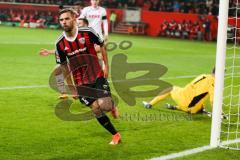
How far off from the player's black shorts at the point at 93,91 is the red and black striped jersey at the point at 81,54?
75 millimetres

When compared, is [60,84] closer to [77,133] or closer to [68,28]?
[77,133]

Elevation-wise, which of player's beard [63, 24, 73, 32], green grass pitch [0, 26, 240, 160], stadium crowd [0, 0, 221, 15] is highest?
player's beard [63, 24, 73, 32]

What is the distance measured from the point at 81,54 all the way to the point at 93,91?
57cm

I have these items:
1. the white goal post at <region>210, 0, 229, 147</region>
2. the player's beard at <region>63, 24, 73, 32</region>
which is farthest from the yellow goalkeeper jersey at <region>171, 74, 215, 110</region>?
the player's beard at <region>63, 24, 73, 32</region>

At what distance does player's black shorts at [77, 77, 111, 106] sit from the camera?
7043 millimetres

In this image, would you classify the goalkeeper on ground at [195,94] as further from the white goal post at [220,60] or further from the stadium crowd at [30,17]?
the stadium crowd at [30,17]

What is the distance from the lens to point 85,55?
24.1 ft

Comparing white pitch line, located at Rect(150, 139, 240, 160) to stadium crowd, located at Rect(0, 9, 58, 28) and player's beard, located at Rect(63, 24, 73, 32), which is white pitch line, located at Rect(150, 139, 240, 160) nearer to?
player's beard, located at Rect(63, 24, 73, 32)

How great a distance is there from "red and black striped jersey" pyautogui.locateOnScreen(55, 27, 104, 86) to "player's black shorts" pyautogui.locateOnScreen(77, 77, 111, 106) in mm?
75

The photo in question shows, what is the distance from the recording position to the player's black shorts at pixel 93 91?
7043mm

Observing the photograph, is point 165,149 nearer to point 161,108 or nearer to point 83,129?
point 83,129

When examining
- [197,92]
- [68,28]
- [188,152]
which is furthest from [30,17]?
[188,152]

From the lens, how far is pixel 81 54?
7305 millimetres

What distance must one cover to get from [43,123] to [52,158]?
2.14 m
